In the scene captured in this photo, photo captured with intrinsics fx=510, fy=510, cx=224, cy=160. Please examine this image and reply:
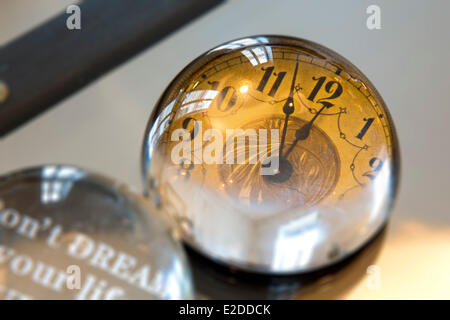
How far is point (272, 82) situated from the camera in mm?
761

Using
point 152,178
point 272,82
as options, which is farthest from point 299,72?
point 152,178

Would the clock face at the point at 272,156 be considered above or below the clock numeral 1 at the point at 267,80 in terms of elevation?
below

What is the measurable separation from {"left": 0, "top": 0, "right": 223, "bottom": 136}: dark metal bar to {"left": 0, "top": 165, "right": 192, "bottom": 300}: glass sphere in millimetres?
286

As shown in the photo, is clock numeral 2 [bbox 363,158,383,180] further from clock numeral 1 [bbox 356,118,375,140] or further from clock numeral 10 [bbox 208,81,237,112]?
clock numeral 10 [bbox 208,81,237,112]

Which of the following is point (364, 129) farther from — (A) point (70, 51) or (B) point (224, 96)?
(A) point (70, 51)

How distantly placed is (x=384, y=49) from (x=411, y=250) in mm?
400

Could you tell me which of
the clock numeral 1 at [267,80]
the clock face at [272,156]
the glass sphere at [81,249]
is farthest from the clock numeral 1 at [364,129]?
the glass sphere at [81,249]

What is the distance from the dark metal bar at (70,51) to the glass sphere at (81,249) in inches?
11.3

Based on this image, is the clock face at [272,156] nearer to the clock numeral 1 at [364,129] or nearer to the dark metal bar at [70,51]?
the clock numeral 1 at [364,129]

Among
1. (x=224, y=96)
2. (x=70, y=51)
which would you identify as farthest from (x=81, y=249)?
(x=70, y=51)

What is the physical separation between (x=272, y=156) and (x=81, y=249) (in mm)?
301

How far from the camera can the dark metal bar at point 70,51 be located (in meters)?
0.93

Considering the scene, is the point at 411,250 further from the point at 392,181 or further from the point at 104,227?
the point at 104,227
